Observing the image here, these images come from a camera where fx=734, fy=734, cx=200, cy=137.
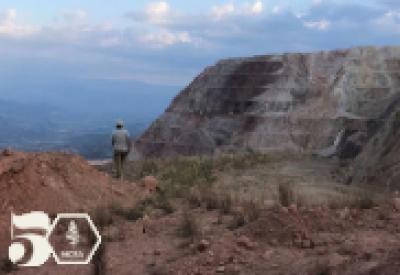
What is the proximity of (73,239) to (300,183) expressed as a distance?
11.4 meters

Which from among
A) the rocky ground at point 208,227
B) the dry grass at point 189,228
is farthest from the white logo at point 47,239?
the dry grass at point 189,228

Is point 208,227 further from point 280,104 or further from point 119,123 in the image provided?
point 280,104

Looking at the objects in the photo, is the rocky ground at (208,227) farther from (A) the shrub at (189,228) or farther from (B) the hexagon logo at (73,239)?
(B) the hexagon logo at (73,239)

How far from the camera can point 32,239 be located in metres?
12.2

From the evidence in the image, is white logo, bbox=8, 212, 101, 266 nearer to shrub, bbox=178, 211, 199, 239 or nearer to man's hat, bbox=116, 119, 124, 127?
shrub, bbox=178, 211, 199, 239

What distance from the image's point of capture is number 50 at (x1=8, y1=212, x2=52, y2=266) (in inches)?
444

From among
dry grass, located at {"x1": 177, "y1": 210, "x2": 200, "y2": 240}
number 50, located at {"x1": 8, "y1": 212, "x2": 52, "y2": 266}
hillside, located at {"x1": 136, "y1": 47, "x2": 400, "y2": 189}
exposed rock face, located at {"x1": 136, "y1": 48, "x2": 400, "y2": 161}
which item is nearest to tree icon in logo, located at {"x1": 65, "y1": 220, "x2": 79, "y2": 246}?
number 50, located at {"x1": 8, "y1": 212, "x2": 52, "y2": 266}

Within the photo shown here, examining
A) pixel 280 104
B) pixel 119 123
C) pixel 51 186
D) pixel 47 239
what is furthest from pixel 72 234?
pixel 280 104

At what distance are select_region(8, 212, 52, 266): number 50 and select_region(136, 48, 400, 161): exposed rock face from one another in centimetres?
2666

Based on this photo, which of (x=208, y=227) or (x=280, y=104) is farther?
(x=280, y=104)

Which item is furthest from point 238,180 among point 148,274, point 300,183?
point 148,274

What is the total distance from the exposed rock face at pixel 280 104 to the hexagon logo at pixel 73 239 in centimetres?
2675

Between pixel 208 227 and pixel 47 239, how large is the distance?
8.69ft

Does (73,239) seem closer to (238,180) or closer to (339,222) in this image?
(339,222)
